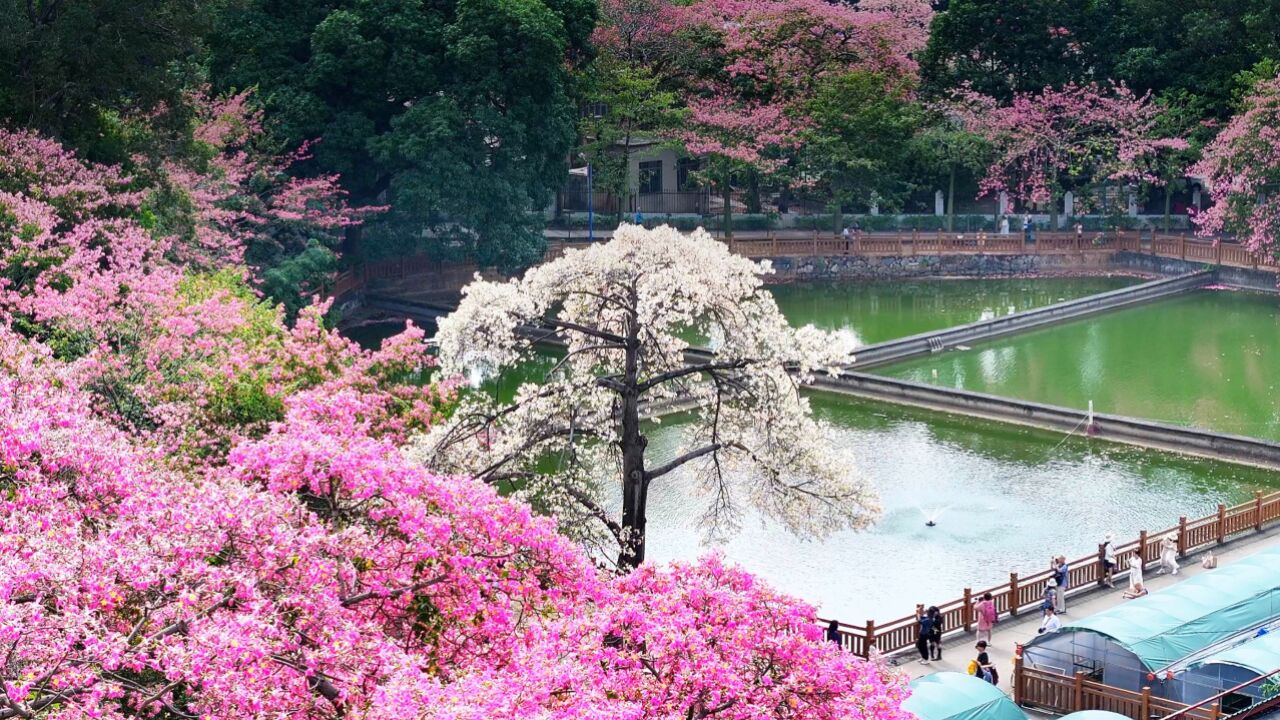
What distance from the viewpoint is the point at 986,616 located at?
25.3 metres

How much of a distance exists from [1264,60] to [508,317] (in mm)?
41604

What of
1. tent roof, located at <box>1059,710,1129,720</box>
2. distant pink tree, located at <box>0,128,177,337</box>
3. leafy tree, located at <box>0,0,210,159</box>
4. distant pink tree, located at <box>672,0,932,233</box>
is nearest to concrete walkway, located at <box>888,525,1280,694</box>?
tent roof, located at <box>1059,710,1129,720</box>

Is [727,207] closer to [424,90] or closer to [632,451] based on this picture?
[424,90]

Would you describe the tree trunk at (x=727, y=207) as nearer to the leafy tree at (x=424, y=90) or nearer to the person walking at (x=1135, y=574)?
the leafy tree at (x=424, y=90)

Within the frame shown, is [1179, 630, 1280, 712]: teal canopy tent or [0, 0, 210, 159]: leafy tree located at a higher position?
[0, 0, 210, 159]: leafy tree

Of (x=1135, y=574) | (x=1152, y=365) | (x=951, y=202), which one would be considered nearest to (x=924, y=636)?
(x=1135, y=574)

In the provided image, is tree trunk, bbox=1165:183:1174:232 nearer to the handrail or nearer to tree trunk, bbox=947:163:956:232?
tree trunk, bbox=947:163:956:232

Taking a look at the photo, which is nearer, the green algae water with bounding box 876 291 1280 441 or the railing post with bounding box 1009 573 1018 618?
the railing post with bounding box 1009 573 1018 618

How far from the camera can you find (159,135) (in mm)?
35781

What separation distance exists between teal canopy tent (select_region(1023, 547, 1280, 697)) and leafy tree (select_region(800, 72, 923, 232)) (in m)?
39.8

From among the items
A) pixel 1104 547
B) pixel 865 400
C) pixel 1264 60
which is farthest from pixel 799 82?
pixel 1104 547

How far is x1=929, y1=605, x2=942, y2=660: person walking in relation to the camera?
24.8m

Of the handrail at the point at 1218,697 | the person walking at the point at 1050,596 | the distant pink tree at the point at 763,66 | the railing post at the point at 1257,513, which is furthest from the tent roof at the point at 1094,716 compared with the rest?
the distant pink tree at the point at 763,66

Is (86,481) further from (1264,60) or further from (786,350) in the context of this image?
(1264,60)
